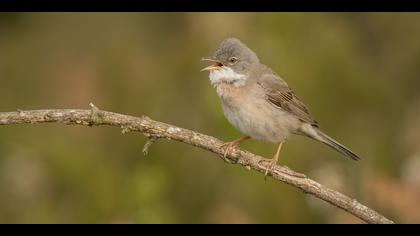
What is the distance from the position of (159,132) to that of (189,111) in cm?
446

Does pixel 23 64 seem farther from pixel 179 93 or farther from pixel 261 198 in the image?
pixel 261 198

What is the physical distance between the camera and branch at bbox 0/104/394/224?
6805mm

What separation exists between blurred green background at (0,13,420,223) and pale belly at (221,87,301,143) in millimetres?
1345

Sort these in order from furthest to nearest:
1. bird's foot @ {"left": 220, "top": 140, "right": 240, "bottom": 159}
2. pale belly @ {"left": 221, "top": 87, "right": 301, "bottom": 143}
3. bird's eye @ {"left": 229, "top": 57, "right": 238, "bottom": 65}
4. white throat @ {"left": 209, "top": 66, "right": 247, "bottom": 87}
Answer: bird's eye @ {"left": 229, "top": 57, "right": 238, "bottom": 65}, white throat @ {"left": 209, "top": 66, "right": 247, "bottom": 87}, pale belly @ {"left": 221, "top": 87, "right": 301, "bottom": 143}, bird's foot @ {"left": 220, "top": 140, "right": 240, "bottom": 159}

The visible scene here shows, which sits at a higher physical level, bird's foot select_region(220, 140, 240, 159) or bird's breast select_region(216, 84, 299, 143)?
bird's breast select_region(216, 84, 299, 143)

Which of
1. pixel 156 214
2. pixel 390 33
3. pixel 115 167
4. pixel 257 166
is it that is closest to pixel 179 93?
pixel 115 167

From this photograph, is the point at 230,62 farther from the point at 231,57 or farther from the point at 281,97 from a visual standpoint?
the point at 281,97

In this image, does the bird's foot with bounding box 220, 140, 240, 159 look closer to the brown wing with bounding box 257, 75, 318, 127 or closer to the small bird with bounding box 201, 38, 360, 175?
the small bird with bounding box 201, 38, 360, 175

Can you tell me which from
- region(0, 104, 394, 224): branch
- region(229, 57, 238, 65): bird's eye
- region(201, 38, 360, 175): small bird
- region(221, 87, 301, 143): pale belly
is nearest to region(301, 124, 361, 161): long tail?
region(201, 38, 360, 175): small bird

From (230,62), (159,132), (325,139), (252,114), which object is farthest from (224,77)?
(159,132)

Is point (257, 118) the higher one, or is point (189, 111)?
point (189, 111)

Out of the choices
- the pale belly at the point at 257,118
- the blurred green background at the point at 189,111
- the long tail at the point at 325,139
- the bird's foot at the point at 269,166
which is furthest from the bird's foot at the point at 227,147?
the blurred green background at the point at 189,111

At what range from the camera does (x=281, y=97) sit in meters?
8.83

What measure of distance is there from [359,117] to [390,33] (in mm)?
1584
